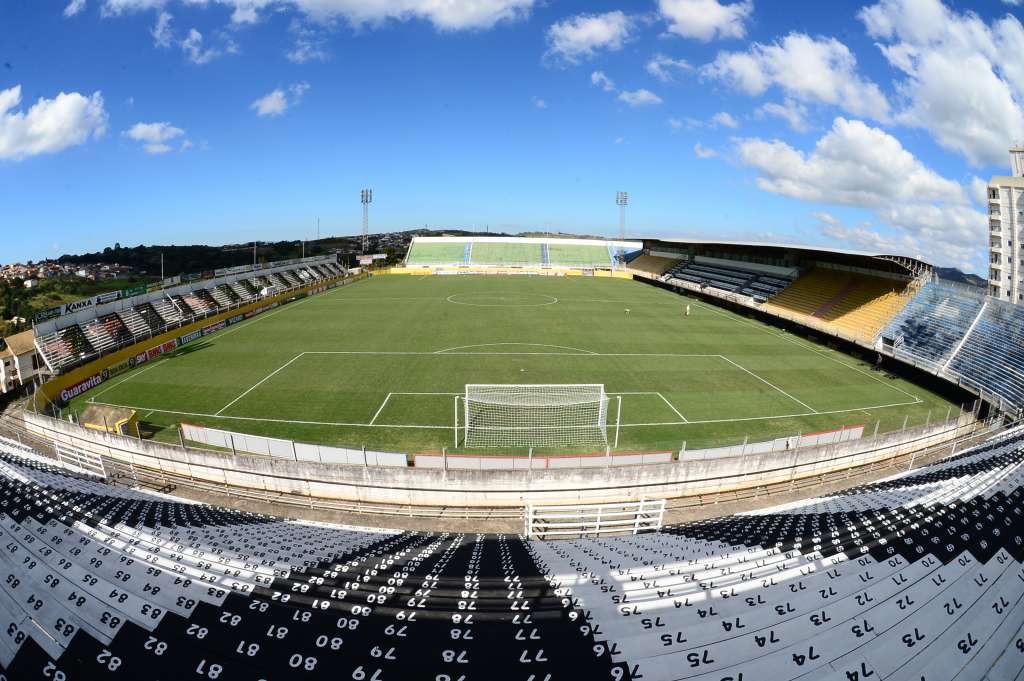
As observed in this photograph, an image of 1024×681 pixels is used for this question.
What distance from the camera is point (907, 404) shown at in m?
20.8

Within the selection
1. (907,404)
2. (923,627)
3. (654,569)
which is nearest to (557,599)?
(654,569)

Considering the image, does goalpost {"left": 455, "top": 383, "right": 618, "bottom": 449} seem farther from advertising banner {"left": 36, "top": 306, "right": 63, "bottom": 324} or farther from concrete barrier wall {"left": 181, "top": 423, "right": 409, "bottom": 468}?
advertising banner {"left": 36, "top": 306, "right": 63, "bottom": 324}

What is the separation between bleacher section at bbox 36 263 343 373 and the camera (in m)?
22.0

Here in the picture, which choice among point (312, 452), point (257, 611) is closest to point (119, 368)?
point (312, 452)

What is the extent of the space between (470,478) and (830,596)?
886 cm

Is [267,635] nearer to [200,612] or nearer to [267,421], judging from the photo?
[200,612]

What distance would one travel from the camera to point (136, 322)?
27734mm

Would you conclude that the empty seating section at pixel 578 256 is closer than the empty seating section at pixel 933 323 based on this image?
No

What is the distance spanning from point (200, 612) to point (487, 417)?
13312mm

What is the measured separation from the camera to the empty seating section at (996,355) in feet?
64.9

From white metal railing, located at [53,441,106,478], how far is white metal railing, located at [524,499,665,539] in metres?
12.1

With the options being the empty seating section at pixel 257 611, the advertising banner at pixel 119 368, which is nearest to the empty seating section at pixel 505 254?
the advertising banner at pixel 119 368

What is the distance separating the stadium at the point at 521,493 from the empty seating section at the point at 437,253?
129ft

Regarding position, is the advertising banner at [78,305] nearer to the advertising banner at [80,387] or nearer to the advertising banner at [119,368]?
the advertising banner at [119,368]
